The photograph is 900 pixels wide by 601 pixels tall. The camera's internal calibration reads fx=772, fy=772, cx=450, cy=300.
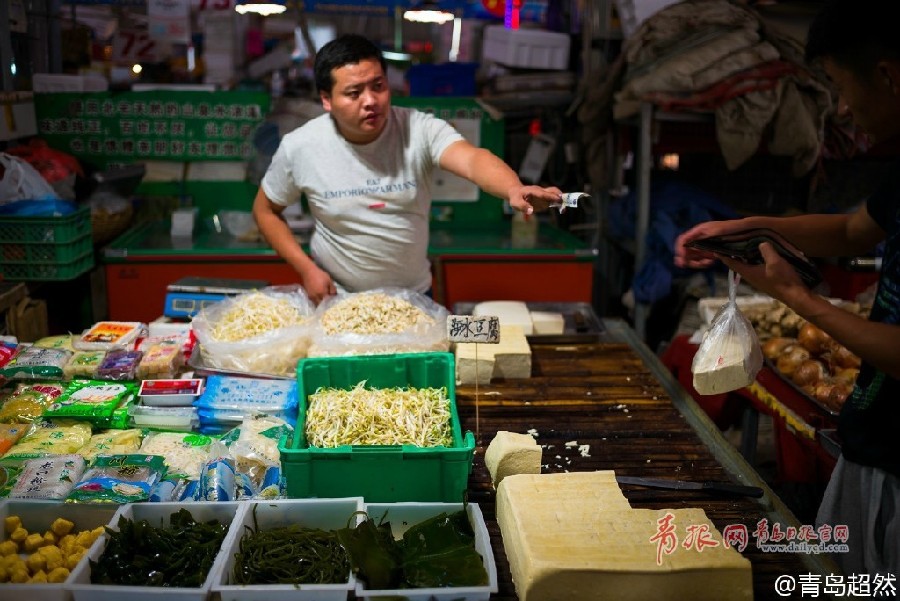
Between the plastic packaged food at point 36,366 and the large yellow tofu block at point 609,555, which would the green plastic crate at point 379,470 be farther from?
the plastic packaged food at point 36,366

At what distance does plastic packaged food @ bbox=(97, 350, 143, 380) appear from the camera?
2.49m

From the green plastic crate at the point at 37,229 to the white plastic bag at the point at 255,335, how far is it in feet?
5.32

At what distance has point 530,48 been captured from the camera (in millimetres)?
5660

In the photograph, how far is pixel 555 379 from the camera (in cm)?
279

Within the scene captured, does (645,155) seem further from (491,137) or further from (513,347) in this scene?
(513,347)

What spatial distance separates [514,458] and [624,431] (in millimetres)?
543

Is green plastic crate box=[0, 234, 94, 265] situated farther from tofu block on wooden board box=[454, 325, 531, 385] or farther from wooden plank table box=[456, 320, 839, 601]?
wooden plank table box=[456, 320, 839, 601]

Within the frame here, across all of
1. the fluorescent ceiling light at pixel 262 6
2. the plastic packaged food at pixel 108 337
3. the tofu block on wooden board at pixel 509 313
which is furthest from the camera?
the fluorescent ceiling light at pixel 262 6

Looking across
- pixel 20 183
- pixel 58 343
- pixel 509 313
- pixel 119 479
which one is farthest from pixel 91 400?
pixel 20 183

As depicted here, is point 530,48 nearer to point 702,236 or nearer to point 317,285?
point 317,285

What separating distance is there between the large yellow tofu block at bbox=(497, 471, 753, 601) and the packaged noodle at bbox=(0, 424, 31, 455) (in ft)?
4.58

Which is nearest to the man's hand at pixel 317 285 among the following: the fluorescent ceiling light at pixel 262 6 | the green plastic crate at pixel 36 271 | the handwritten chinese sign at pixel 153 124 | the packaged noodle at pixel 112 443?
the packaged noodle at pixel 112 443

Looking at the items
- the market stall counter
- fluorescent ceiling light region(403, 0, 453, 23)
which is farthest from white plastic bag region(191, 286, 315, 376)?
fluorescent ceiling light region(403, 0, 453, 23)

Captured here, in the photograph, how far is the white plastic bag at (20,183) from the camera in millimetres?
3893
